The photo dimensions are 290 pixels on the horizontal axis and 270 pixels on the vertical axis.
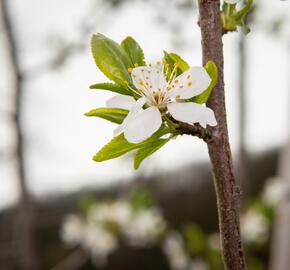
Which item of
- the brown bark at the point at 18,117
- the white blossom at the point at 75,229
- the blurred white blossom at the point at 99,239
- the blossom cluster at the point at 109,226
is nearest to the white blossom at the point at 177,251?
the blossom cluster at the point at 109,226

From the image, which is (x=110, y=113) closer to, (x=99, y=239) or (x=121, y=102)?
(x=121, y=102)

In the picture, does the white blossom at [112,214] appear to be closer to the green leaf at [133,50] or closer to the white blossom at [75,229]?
the white blossom at [75,229]

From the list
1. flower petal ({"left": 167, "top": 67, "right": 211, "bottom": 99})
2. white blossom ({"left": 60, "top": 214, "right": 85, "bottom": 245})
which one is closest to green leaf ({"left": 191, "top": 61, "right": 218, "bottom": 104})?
flower petal ({"left": 167, "top": 67, "right": 211, "bottom": 99})

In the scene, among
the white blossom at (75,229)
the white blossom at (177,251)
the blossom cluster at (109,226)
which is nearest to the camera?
the blossom cluster at (109,226)

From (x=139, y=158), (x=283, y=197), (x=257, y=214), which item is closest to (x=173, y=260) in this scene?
(x=257, y=214)

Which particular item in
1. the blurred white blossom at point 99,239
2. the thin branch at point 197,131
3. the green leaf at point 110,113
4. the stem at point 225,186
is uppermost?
the green leaf at point 110,113

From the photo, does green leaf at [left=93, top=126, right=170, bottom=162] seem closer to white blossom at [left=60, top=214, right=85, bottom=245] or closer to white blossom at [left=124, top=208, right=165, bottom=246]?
white blossom at [left=124, top=208, right=165, bottom=246]
